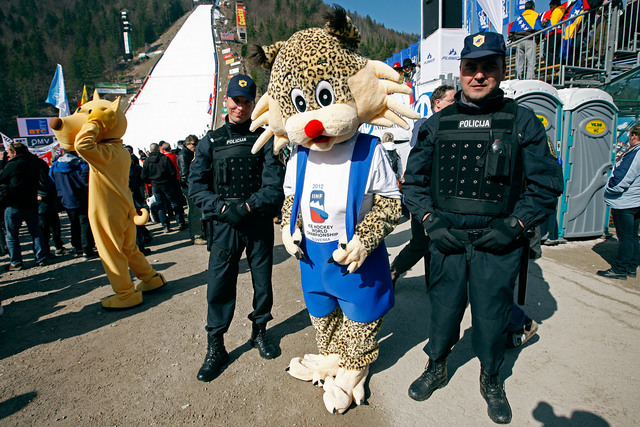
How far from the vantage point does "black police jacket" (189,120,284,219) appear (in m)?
2.53

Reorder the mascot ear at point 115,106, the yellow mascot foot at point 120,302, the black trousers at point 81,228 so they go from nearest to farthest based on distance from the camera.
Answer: the mascot ear at point 115,106 → the yellow mascot foot at point 120,302 → the black trousers at point 81,228

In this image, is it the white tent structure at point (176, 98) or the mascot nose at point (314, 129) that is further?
the white tent structure at point (176, 98)

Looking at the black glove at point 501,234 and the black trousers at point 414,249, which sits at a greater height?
the black glove at point 501,234

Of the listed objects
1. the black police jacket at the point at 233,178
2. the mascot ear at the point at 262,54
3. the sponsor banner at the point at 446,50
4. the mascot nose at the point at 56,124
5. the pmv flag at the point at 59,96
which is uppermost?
the sponsor banner at the point at 446,50

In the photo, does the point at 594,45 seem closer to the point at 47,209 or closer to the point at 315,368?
the point at 315,368

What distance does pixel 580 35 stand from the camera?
7.19m

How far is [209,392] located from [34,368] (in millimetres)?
1720

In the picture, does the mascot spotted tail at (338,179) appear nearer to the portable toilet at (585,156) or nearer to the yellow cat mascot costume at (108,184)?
the yellow cat mascot costume at (108,184)

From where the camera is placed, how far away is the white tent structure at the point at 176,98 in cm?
3009

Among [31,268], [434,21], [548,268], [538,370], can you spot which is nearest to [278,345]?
[538,370]

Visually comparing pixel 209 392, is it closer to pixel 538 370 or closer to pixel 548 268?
pixel 538 370

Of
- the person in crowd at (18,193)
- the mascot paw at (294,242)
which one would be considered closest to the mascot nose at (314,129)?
the mascot paw at (294,242)

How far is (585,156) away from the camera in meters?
5.26

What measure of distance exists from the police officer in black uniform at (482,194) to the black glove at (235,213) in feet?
3.71
